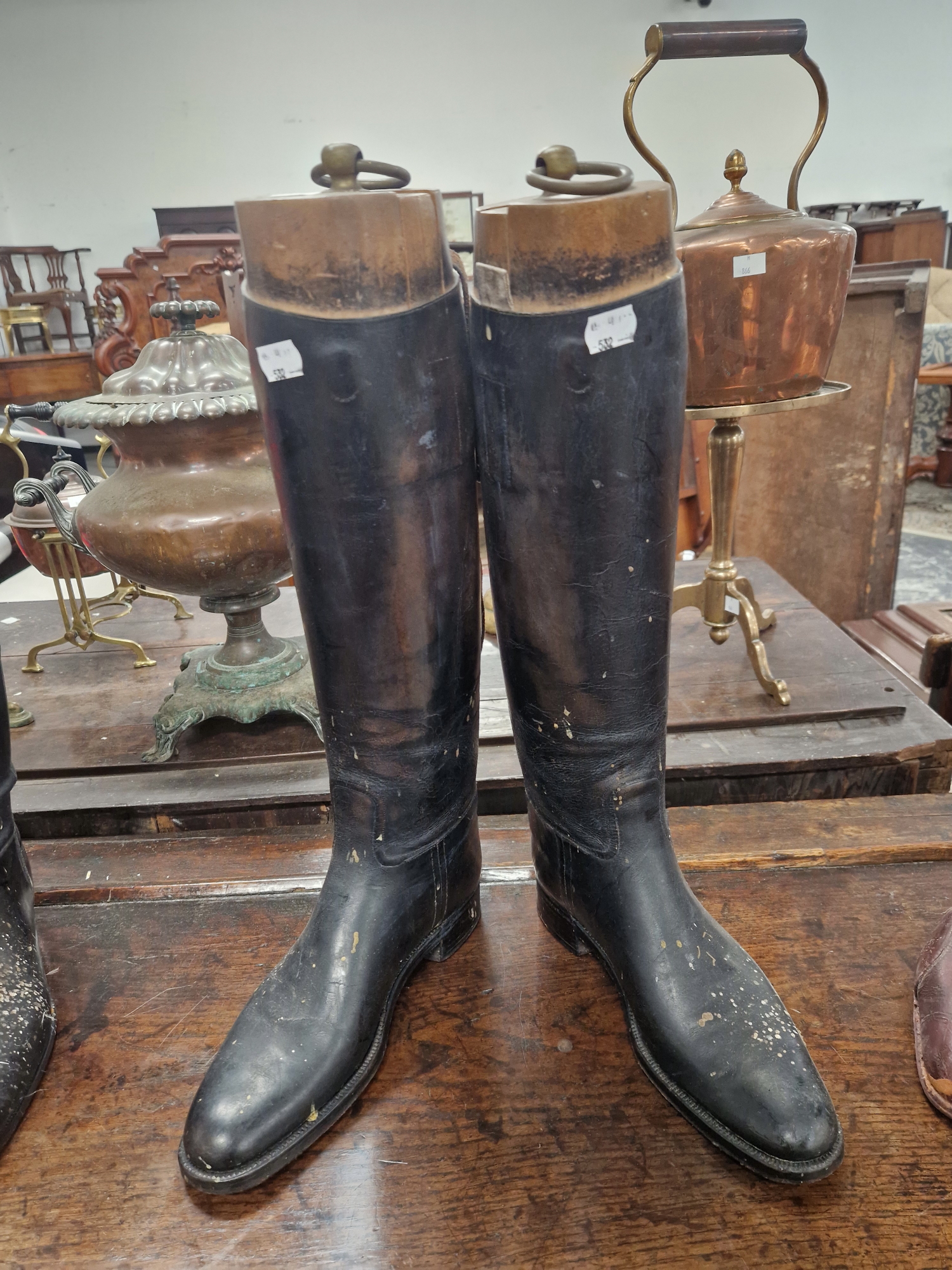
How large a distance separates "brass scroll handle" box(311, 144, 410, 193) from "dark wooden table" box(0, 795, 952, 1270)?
52cm

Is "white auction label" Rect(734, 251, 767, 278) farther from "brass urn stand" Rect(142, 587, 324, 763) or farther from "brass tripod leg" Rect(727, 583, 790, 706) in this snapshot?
"brass urn stand" Rect(142, 587, 324, 763)

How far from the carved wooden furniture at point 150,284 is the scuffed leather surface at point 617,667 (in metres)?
2.11

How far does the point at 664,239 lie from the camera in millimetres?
438

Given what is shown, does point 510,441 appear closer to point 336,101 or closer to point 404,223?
point 404,223

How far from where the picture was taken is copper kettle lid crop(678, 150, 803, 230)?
2.73ft

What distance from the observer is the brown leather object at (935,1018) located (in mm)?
481

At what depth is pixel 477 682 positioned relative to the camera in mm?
589

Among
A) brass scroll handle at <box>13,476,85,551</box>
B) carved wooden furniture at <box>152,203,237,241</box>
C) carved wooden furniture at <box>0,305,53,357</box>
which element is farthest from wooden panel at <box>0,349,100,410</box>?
brass scroll handle at <box>13,476,85,551</box>

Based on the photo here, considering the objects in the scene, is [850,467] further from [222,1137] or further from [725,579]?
[222,1137]

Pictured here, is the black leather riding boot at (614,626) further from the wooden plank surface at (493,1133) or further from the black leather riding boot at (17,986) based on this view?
the black leather riding boot at (17,986)

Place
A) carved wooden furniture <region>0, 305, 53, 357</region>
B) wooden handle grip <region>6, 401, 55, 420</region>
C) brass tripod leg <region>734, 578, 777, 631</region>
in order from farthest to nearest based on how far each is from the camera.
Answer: carved wooden furniture <region>0, 305, 53, 357</region>
brass tripod leg <region>734, 578, 777, 631</region>
wooden handle grip <region>6, 401, 55, 420</region>

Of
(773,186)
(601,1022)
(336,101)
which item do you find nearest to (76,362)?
(336,101)

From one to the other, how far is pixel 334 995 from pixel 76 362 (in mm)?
3814

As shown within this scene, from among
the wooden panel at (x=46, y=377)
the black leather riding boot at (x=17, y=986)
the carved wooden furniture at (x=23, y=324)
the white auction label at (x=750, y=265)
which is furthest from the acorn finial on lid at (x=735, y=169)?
the carved wooden furniture at (x=23, y=324)
